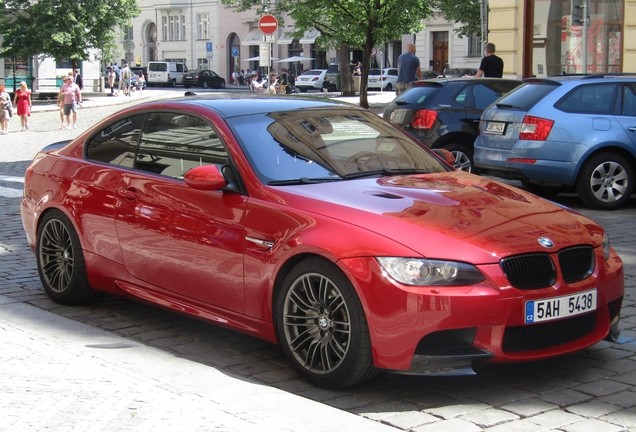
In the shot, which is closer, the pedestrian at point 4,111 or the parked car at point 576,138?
the parked car at point 576,138

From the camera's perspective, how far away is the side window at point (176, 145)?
5629 millimetres

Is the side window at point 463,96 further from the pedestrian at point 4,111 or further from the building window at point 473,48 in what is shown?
the building window at point 473,48

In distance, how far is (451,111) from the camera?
13.6 m

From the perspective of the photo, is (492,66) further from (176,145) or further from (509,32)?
(176,145)

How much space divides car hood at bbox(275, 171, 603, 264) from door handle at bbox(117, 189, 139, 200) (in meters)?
1.24

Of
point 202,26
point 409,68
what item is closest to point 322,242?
point 409,68

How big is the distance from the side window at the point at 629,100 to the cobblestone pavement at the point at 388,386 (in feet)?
16.6

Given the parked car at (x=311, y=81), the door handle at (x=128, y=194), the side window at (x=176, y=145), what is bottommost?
the door handle at (x=128, y=194)

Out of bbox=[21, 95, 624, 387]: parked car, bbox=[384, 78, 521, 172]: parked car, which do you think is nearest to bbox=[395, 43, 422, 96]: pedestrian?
bbox=[384, 78, 521, 172]: parked car

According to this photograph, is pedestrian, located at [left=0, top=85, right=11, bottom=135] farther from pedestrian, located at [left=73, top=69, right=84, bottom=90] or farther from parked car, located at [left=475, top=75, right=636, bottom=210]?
parked car, located at [left=475, top=75, right=636, bottom=210]

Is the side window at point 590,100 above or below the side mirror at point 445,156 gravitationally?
above

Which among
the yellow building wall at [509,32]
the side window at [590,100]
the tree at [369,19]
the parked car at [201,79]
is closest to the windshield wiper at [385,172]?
the side window at [590,100]

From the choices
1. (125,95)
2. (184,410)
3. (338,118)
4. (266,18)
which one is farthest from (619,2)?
(125,95)

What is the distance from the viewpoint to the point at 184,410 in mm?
3857
